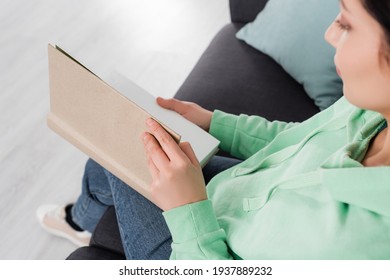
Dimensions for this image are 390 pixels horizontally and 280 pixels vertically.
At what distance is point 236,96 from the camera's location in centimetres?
135

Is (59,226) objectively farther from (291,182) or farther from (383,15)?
(383,15)

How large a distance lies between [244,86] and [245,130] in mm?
320

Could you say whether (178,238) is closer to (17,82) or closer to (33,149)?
(33,149)

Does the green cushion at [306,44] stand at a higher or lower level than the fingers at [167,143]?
lower

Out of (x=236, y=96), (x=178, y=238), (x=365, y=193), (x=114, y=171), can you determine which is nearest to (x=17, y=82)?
(x=236, y=96)

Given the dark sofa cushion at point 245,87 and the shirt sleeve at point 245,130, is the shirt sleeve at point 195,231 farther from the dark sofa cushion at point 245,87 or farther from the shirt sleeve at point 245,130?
the dark sofa cushion at point 245,87

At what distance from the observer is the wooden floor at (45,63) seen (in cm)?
159

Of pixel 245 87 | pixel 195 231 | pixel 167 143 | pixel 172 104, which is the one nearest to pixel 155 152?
pixel 167 143

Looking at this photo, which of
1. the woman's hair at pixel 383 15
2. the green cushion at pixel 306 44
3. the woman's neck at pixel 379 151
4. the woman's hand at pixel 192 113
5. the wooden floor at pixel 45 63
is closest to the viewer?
the woman's hair at pixel 383 15

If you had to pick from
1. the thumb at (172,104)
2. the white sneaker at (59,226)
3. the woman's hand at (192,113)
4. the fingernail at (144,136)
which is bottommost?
the white sneaker at (59,226)

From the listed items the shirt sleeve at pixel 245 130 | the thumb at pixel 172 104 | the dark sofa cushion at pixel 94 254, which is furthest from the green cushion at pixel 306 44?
the dark sofa cushion at pixel 94 254

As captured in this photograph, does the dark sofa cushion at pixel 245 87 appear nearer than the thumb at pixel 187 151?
No

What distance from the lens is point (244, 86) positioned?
54.2 inches

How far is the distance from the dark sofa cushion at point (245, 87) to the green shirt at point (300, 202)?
0.26 metres
